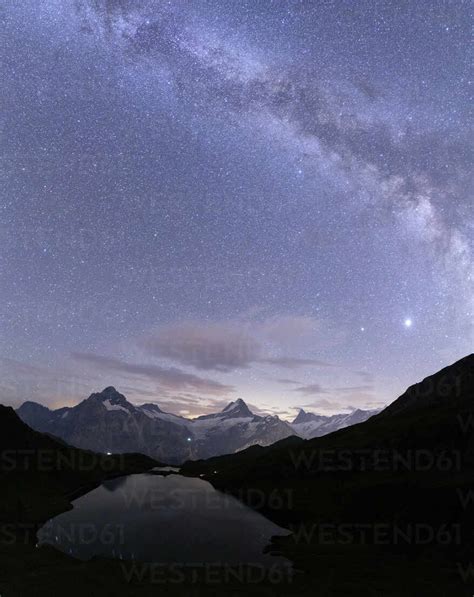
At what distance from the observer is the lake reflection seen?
71625 millimetres

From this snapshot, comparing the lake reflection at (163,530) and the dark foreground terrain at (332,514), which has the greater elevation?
the dark foreground terrain at (332,514)

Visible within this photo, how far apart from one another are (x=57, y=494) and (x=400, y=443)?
110 meters

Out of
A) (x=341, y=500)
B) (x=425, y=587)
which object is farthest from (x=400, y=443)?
(x=425, y=587)

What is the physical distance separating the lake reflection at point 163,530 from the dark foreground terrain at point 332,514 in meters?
5.05

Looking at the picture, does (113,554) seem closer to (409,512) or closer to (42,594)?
(42,594)

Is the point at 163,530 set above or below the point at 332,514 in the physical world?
below

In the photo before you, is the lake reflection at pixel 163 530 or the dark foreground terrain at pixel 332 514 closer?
the dark foreground terrain at pixel 332 514

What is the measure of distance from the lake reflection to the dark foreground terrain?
5.05 metres

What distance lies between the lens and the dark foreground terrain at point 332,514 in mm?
53531

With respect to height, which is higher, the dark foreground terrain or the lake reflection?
the dark foreground terrain

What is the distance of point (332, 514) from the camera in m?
101

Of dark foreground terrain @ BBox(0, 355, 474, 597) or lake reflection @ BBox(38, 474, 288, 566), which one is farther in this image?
lake reflection @ BBox(38, 474, 288, 566)

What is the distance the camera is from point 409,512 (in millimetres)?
88188

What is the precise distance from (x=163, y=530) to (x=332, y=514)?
38.6m
